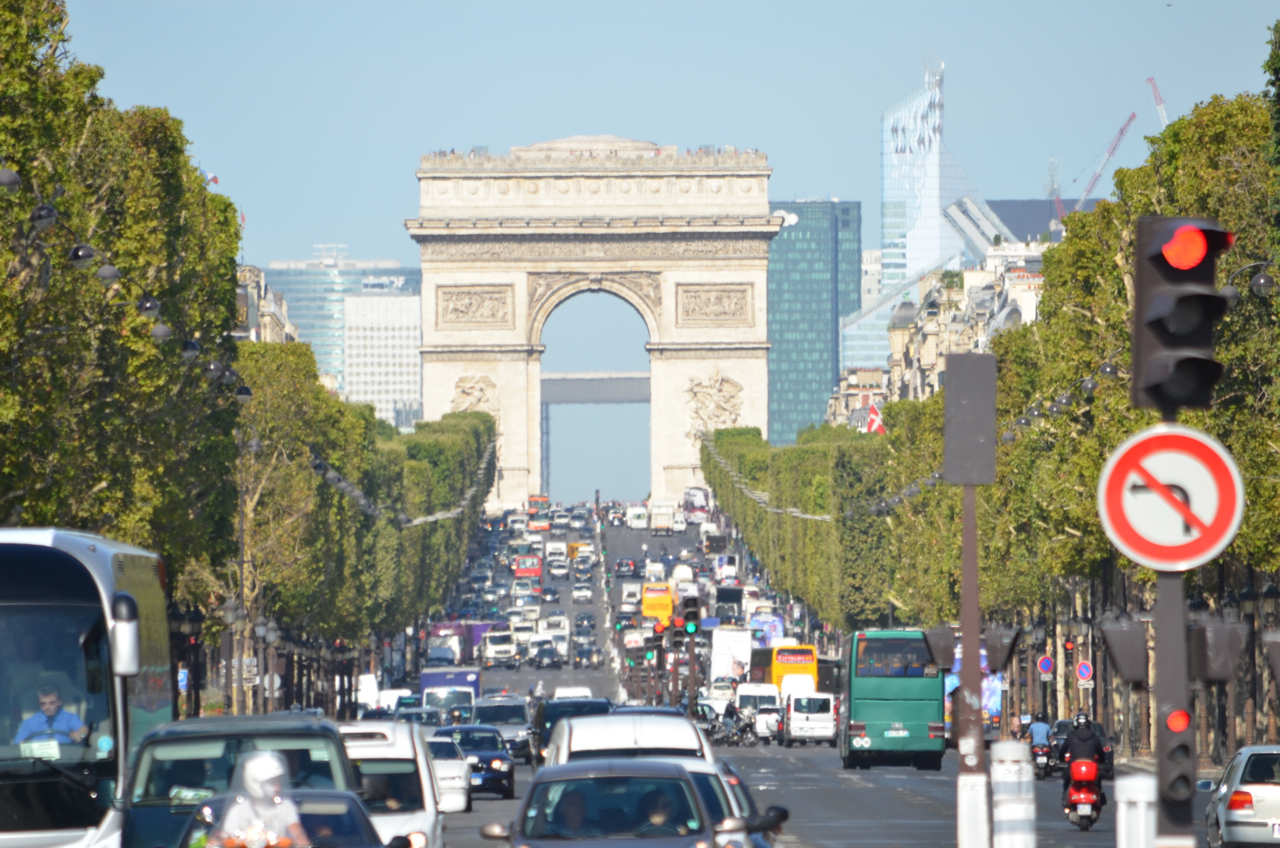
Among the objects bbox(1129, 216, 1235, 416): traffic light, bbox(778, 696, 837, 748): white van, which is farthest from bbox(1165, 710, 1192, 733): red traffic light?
bbox(778, 696, 837, 748): white van

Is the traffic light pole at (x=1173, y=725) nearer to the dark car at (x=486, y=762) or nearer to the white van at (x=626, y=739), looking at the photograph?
the white van at (x=626, y=739)

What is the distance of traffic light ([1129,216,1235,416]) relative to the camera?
10.3 meters

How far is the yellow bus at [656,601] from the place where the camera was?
359 feet

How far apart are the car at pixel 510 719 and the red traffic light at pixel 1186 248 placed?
4119cm

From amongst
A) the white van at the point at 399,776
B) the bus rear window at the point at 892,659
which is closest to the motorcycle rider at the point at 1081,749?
the white van at the point at 399,776

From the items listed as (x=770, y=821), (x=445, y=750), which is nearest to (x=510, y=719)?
(x=445, y=750)

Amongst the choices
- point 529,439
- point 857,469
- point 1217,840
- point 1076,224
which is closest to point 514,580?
point 529,439

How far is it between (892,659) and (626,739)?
29491 millimetres

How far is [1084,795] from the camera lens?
2930cm

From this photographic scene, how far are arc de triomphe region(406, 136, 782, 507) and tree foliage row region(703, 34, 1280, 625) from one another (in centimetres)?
5853

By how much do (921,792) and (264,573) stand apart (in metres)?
27.9

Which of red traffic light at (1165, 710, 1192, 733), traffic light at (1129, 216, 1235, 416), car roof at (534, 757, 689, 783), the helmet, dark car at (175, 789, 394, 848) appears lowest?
dark car at (175, 789, 394, 848)

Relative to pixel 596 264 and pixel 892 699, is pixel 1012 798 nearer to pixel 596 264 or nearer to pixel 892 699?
pixel 892 699

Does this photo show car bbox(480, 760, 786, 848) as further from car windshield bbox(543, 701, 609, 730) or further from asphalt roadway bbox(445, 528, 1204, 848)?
car windshield bbox(543, 701, 609, 730)
